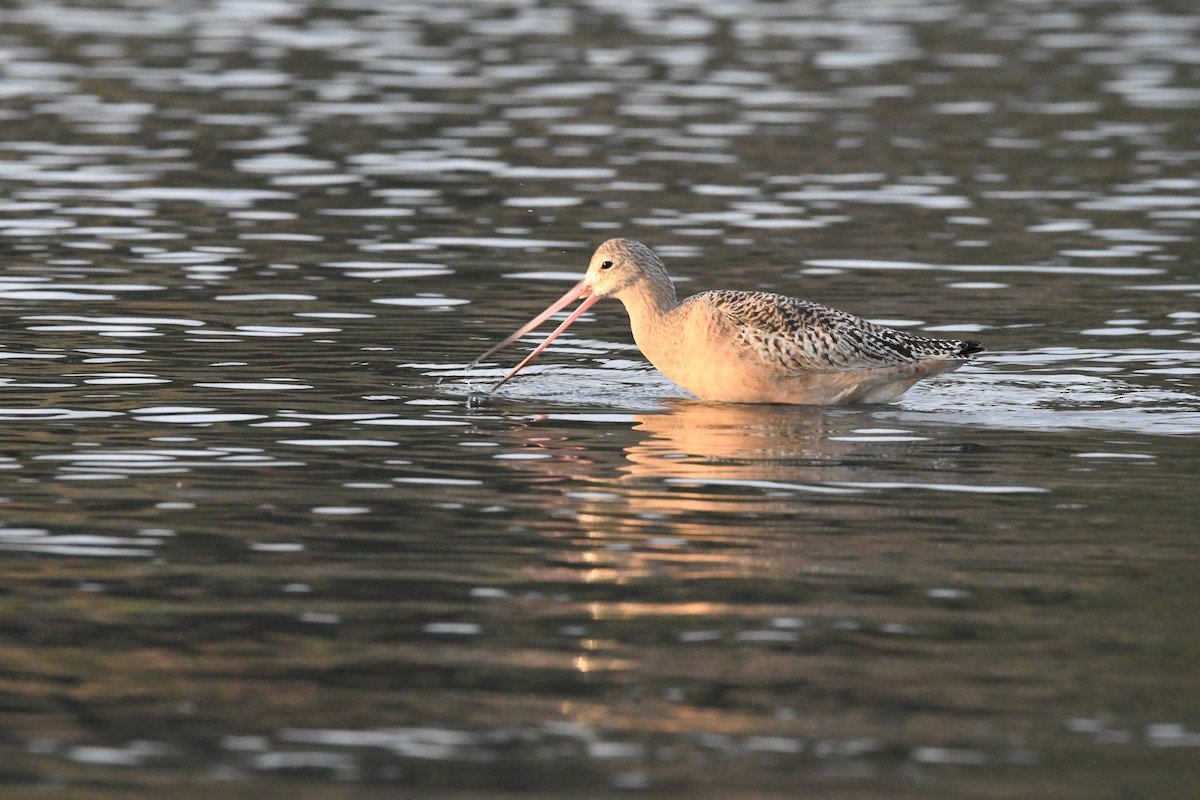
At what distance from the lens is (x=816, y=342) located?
14.4 meters

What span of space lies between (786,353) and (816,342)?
21cm

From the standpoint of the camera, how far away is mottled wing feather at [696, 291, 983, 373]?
47.2 ft

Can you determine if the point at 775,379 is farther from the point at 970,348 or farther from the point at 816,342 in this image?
the point at 970,348

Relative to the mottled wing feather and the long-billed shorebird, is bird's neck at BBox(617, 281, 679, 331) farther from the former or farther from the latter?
the mottled wing feather

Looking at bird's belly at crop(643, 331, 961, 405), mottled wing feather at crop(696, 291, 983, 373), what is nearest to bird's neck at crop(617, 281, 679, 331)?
bird's belly at crop(643, 331, 961, 405)

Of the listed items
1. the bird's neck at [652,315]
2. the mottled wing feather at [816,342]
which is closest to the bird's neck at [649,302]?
the bird's neck at [652,315]

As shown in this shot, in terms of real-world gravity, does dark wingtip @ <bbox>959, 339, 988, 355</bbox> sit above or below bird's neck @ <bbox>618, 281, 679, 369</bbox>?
below

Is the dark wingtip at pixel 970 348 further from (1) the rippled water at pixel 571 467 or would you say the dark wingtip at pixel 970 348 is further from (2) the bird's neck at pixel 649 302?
(2) the bird's neck at pixel 649 302

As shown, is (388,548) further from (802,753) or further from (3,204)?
(3,204)

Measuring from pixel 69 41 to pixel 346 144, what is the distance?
11.5 m

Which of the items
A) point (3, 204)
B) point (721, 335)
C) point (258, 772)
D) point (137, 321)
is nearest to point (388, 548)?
point (258, 772)

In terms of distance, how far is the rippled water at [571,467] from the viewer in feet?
25.3

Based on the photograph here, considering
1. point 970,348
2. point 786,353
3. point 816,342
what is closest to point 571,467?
point 786,353

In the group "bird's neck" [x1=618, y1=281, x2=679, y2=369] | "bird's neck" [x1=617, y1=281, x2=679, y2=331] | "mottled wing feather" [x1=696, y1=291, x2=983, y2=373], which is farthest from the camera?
"bird's neck" [x1=617, y1=281, x2=679, y2=331]
